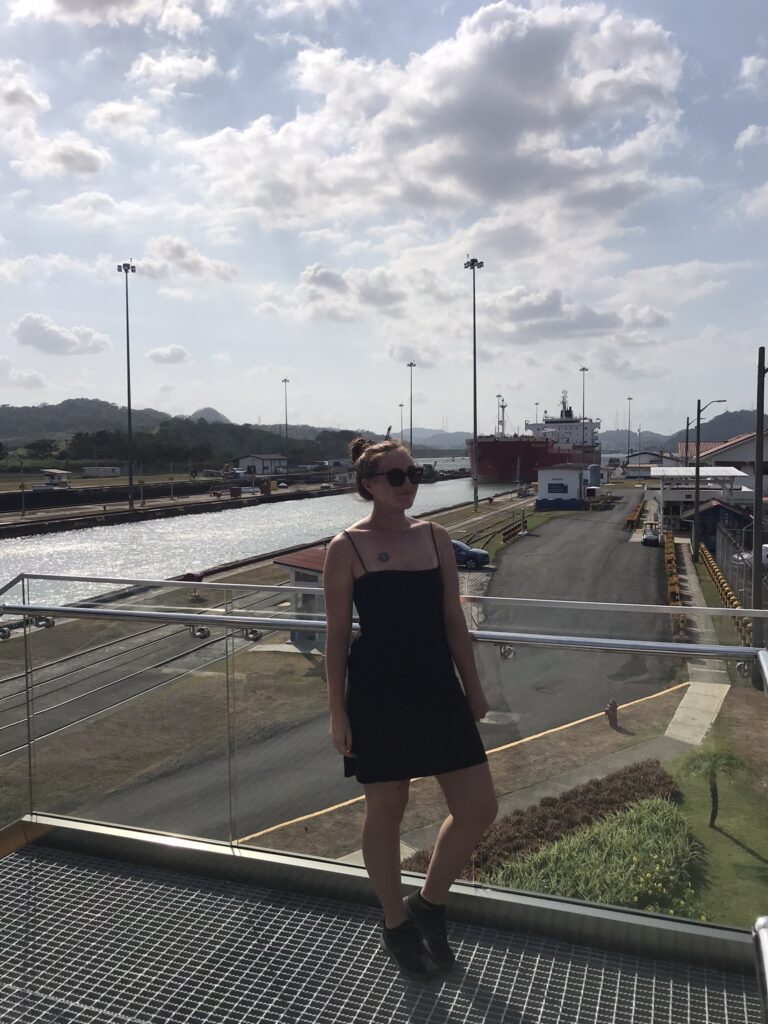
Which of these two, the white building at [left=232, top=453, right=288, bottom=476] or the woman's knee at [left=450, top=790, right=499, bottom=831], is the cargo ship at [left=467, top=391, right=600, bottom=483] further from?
the woman's knee at [left=450, top=790, right=499, bottom=831]

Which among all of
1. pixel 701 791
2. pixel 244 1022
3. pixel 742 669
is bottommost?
pixel 244 1022

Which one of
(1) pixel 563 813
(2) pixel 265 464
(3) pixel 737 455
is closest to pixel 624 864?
(1) pixel 563 813

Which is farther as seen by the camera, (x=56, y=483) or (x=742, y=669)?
(x=56, y=483)

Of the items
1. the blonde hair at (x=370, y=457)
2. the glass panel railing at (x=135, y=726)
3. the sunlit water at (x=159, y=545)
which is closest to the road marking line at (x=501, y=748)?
the glass panel railing at (x=135, y=726)

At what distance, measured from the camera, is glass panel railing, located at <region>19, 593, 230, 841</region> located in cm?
356

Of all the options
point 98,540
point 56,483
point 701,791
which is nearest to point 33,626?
point 701,791

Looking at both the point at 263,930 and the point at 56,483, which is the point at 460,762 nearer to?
the point at 263,930

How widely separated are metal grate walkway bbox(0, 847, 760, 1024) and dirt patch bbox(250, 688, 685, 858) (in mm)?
276

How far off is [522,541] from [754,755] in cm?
3474

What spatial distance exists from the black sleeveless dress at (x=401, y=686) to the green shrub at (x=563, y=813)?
27.5 inches

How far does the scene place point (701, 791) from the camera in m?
2.76

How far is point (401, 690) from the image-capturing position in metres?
2.47

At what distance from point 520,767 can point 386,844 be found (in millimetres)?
732

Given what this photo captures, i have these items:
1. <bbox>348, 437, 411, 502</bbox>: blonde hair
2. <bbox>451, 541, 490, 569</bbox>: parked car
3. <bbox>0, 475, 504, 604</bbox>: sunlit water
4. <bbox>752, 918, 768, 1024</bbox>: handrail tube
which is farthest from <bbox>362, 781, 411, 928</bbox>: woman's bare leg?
<bbox>0, 475, 504, 604</bbox>: sunlit water
